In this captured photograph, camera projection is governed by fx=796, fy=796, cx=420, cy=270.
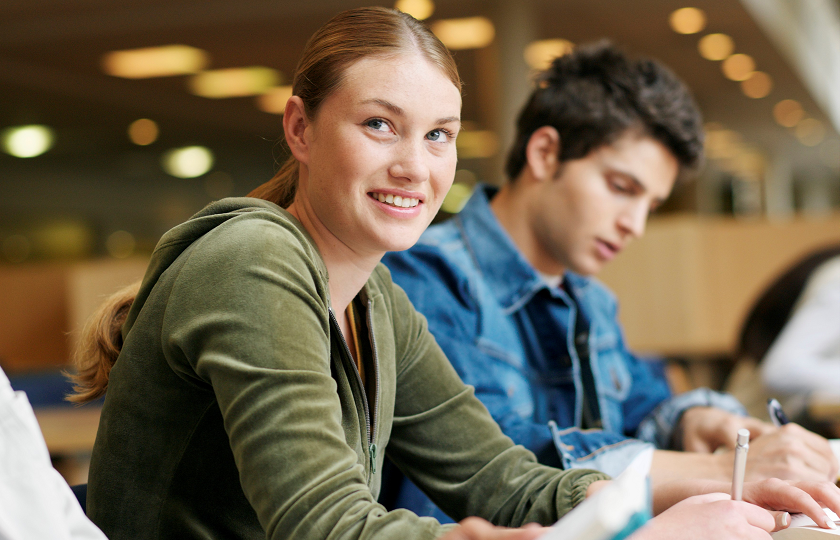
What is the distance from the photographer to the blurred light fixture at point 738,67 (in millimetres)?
6768

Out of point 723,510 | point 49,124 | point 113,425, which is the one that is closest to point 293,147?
point 113,425

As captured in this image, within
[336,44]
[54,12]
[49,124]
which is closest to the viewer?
[336,44]

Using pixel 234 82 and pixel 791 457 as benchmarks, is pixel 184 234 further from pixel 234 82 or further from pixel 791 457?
pixel 234 82

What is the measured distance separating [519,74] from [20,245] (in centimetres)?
→ 607

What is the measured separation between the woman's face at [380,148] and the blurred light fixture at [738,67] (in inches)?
260

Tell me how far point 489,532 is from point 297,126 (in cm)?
47

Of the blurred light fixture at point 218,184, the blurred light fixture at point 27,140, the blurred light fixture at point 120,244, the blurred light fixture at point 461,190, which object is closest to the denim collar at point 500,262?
the blurred light fixture at point 27,140

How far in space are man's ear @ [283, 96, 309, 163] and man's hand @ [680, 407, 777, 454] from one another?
2.76 feet

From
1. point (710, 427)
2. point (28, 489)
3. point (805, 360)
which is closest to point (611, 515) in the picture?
point (28, 489)

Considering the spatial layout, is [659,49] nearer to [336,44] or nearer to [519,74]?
[519,74]

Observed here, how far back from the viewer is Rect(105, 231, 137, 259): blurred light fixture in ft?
30.2

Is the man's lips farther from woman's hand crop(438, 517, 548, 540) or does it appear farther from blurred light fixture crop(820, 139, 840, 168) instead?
blurred light fixture crop(820, 139, 840, 168)

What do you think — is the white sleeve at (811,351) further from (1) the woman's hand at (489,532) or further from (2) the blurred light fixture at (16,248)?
(2) the blurred light fixture at (16,248)

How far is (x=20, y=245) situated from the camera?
8.44 meters
